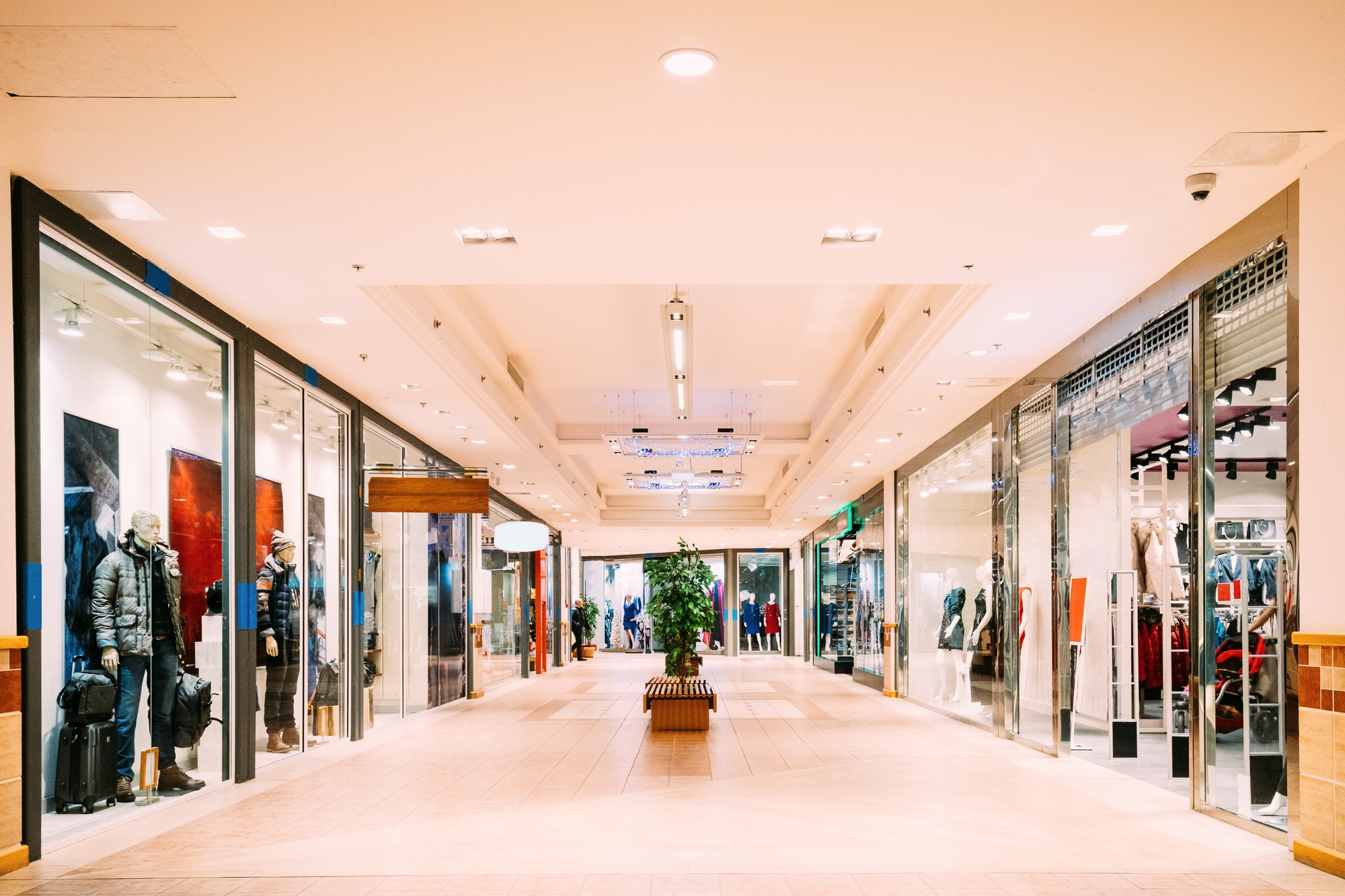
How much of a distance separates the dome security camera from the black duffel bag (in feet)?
20.2

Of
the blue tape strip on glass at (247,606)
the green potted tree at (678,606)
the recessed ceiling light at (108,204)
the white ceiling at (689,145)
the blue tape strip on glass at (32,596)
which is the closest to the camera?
the white ceiling at (689,145)

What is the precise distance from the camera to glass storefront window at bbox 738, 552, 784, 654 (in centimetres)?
3500

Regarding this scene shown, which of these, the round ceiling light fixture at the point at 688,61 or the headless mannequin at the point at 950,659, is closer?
the round ceiling light fixture at the point at 688,61

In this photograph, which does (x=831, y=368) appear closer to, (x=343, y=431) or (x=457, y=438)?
(x=457, y=438)

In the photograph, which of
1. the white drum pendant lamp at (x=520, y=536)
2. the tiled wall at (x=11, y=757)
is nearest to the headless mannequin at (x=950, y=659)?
the white drum pendant lamp at (x=520, y=536)

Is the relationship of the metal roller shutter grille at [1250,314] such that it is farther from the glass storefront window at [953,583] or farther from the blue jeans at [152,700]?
the blue jeans at [152,700]

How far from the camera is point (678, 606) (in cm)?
1328

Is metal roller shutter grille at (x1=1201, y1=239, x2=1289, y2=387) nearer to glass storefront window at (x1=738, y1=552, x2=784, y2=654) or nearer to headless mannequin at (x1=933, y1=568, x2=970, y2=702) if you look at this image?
headless mannequin at (x1=933, y1=568, x2=970, y2=702)

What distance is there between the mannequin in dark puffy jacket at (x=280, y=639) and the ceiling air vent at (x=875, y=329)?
5.50 metres

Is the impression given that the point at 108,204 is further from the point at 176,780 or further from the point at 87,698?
the point at 176,780

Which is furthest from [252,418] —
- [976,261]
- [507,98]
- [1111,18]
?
[1111,18]

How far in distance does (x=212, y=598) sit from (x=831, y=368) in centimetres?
740

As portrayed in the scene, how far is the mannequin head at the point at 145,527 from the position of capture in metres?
6.41

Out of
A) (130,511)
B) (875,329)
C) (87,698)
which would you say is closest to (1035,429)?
(875,329)
